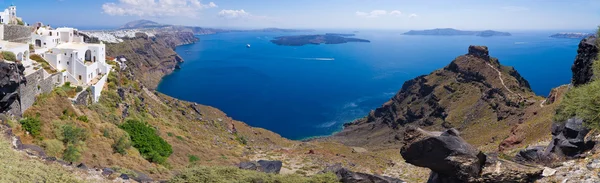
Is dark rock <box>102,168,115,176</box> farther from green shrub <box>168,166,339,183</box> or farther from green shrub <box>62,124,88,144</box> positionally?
green shrub <box>62,124,88,144</box>

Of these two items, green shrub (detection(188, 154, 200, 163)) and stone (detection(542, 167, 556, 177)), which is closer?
stone (detection(542, 167, 556, 177))

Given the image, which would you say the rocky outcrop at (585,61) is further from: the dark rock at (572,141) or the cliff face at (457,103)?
the cliff face at (457,103)

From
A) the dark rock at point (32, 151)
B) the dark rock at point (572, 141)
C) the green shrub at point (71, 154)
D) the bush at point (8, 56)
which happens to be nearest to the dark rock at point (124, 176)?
the dark rock at point (32, 151)

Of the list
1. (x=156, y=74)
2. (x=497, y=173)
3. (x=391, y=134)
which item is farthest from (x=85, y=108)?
(x=156, y=74)

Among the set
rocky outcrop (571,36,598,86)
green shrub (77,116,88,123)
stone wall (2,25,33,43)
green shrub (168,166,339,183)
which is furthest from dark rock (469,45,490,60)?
green shrub (168,166,339,183)

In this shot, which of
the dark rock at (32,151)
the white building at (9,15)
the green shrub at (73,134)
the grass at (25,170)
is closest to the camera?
the grass at (25,170)
